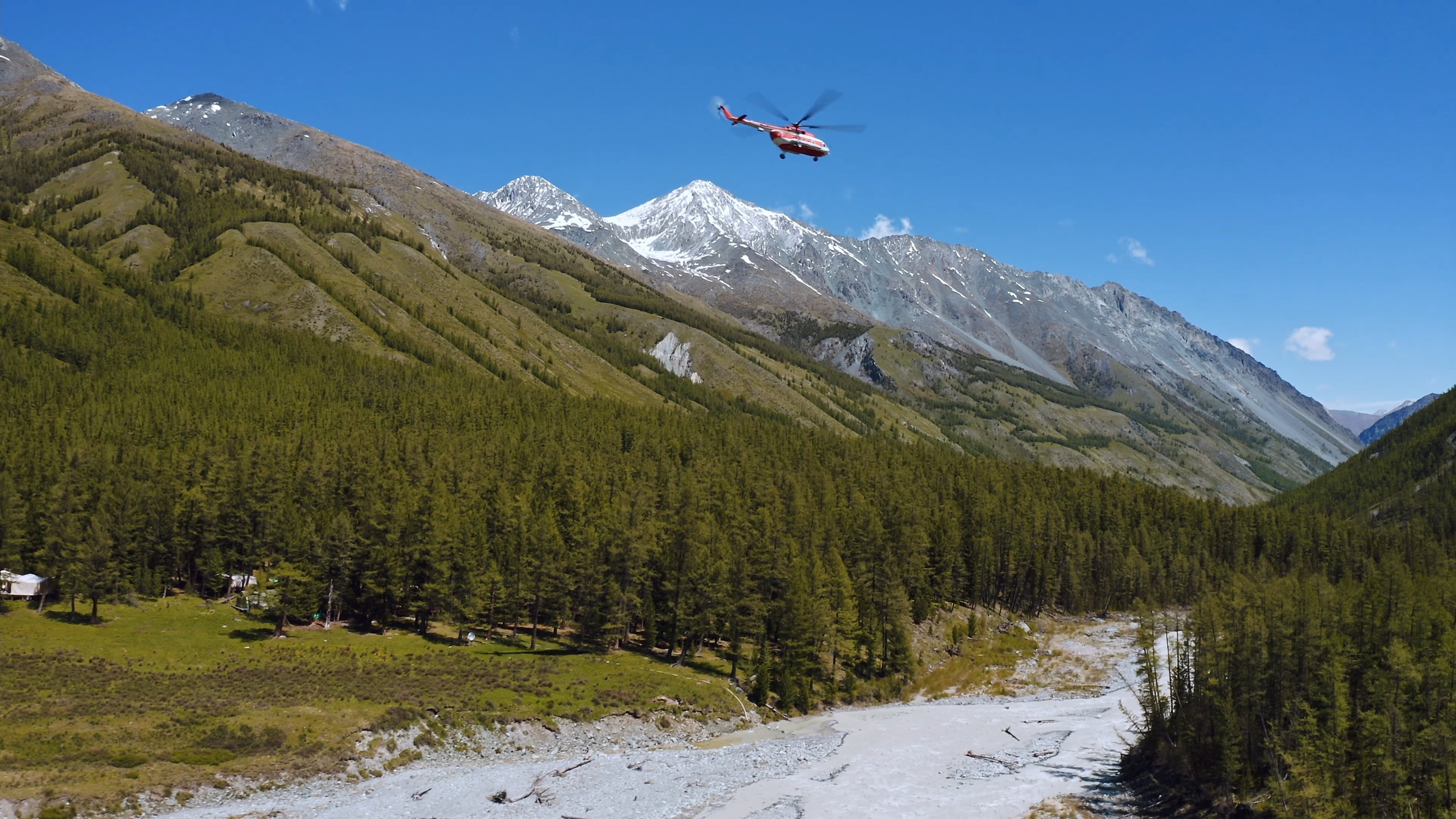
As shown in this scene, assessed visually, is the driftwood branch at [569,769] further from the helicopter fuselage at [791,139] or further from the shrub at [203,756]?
the helicopter fuselage at [791,139]

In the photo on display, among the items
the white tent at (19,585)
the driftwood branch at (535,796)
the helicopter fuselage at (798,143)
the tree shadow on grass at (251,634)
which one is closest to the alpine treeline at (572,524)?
the white tent at (19,585)

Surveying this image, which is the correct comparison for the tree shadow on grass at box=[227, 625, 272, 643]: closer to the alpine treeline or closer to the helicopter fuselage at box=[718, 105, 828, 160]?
the alpine treeline

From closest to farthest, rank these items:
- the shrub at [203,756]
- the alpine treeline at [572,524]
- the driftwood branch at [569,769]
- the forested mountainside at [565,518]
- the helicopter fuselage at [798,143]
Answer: the shrub at [203,756], the driftwood branch at [569,769], the helicopter fuselage at [798,143], the alpine treeline at [572,524], the forested mountainside at [565,518]

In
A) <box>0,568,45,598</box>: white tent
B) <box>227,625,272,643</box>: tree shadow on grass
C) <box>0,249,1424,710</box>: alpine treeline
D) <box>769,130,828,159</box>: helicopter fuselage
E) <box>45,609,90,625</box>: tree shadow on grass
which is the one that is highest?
<box>769,130,828,159</box>: helicopter fuselage

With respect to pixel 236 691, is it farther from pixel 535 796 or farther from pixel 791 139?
pixel 791 139

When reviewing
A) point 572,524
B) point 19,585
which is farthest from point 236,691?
point 572,524

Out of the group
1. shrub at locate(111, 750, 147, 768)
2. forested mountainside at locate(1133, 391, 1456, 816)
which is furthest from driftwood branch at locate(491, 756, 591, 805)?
forested mountainside at locate(1133, 391, 1456, 816)

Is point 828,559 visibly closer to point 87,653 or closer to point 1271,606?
point 1271,606
